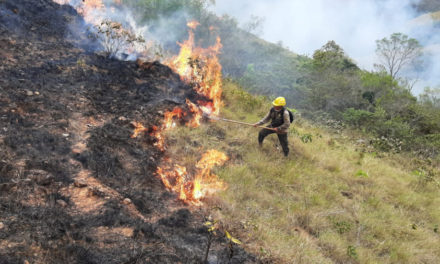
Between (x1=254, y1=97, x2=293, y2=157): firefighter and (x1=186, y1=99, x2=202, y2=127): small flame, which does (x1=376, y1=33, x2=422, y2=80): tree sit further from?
(x1=186, y1=99, x2=202, y2=127): small flame

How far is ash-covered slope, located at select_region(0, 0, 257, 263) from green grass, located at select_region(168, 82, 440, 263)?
28.5 inches

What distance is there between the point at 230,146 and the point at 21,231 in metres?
4.95

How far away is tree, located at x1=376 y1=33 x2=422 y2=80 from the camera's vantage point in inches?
1411

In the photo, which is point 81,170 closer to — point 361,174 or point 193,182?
point 193,182

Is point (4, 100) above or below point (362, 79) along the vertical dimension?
below

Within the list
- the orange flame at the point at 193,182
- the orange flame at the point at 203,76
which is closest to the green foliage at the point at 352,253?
→ the orange flame at the point at 193,182

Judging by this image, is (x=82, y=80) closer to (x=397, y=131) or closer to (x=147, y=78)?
(x=147, y=78)

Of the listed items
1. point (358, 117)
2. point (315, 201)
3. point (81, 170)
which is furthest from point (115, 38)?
point (358, 117)

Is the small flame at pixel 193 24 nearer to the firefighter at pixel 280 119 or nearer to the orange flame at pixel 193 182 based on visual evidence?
the firefighter at pixel 280 119

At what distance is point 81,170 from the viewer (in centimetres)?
412

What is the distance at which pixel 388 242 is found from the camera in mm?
4559

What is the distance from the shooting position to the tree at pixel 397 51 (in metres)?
35.8

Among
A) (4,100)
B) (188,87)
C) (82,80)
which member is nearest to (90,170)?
(4,100)

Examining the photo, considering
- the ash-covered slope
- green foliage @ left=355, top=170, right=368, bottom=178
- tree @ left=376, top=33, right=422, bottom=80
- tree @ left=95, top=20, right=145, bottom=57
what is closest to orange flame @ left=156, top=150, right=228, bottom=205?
the ash-covered slope
